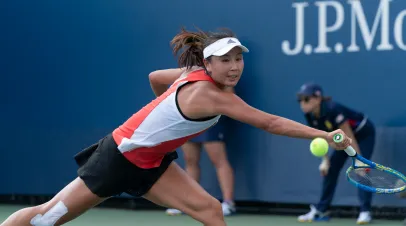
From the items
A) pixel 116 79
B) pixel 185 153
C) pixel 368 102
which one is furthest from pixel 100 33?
pixel 368 102

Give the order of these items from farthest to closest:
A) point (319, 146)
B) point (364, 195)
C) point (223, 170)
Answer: point (223, 170)
point (364, 195)
point (319, 146)

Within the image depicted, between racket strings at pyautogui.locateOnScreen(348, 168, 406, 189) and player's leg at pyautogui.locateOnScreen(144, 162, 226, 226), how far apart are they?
89cm

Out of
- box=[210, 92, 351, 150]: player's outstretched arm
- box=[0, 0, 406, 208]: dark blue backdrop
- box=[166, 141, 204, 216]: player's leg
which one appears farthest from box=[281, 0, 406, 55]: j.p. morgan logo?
box=[210, 92, 351, 150]: player's outstretched arm

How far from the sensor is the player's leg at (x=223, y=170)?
7766 mm

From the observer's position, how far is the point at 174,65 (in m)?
8.04

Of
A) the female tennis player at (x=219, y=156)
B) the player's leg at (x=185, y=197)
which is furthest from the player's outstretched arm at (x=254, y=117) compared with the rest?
the female tennis player at (x=219, y=156)

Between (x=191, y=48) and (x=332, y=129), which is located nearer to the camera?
(x=191, y=48)

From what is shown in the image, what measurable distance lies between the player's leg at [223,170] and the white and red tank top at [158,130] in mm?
3104

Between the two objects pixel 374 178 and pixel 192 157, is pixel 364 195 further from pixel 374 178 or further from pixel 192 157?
pixel 374 178

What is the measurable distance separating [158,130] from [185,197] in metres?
0.39

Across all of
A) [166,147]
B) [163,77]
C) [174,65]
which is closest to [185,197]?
[166,147]

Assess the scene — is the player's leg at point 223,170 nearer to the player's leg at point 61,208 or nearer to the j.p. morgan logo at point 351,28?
the j.p. morgan logo at point 351,28

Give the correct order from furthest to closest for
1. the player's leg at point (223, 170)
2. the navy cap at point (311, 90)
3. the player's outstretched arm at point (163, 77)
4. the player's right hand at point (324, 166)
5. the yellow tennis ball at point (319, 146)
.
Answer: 1. the player's leg at point (223, 170)
2. the player's right hand at point (324, 166)
3. the navy cap at point (311, 90)
4. the yellow tennis ball at point (319, 146)
5. the player's outstretched arm at point (163, 77)

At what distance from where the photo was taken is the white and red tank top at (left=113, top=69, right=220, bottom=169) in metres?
4.49
